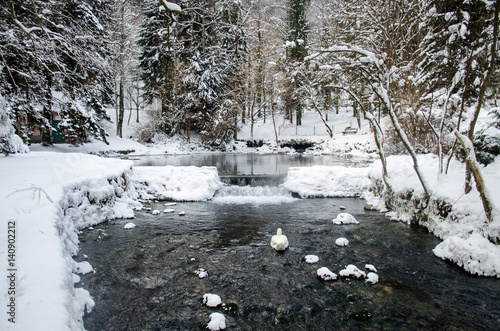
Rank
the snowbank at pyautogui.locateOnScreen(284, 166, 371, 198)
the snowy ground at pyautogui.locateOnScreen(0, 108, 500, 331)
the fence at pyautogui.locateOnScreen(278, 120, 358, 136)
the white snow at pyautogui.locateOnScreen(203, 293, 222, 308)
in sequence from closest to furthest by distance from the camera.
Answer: the snowy ground at pyautogui.locateOnScreen(0, 108, 500, 331) → the white snow at pyautogui.locateOnScreen(203, 293, 222, 308) → the snowbank at pyautogui.locateOnScreen(284, 166, 371, 198) → the fence at pyautogui.locateOnScreen(278, 120, 358, 136)

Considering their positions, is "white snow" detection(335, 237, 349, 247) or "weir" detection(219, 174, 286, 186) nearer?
"white snow" detection(335, 237, 349, 247)

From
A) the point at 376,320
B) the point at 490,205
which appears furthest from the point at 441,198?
the point at 376,320

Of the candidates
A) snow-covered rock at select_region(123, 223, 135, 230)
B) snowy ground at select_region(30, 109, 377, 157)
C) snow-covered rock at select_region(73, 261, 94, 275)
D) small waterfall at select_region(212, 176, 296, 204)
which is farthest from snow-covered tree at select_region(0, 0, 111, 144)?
snowy ground at select_region(30, 109, 377, 157)

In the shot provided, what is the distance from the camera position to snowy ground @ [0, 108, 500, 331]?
248cm

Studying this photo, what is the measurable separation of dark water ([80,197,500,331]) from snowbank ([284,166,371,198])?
11.4 ft

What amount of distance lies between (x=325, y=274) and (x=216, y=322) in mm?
1991

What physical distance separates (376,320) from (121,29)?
2955cm

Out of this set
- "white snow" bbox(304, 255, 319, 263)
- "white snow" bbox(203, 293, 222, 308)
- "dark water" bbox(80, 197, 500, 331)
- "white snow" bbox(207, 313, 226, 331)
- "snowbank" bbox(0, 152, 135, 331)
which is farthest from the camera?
"white snow" bbox(304, 255, 319, 263)

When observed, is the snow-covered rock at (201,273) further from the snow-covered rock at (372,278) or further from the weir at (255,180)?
the weir at (255,180)

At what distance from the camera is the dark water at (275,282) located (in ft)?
11.1

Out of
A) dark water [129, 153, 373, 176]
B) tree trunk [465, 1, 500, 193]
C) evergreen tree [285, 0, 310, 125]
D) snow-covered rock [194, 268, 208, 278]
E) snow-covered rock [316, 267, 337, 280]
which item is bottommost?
snow-covered rock [194, 268, 208, 278]

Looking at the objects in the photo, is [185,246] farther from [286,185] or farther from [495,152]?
[495,152]

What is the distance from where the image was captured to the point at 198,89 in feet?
82.8

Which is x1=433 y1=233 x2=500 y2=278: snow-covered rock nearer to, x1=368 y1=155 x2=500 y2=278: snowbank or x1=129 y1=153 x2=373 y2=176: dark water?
x1=368 y1=155 x2=500 y2=278: snowbank
